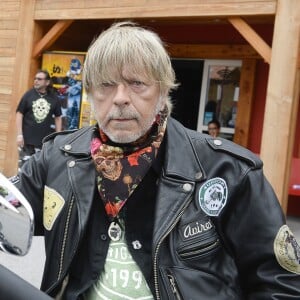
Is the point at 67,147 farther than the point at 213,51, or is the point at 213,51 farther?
the point at 213,51

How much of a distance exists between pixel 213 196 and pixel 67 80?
6.77 meters

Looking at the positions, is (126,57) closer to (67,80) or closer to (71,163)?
(71,163)

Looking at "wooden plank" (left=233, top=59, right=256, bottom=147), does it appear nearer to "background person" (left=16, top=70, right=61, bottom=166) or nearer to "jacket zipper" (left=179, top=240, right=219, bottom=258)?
"background person" (left=16, top=70, right=61, bottom=166)

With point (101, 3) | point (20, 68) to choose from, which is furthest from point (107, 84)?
point (20, 68)

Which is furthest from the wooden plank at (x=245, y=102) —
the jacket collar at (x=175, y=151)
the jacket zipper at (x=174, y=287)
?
the jacket zipper at (x=174, y=287)

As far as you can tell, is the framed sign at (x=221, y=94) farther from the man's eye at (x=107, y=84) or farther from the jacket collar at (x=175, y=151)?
the man's eye at (x=107, y=84)

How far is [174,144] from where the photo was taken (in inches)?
59.8

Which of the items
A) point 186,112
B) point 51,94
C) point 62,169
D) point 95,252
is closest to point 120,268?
point 95,252

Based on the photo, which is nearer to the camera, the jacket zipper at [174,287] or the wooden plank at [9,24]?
the jacket zipper at [174,287]

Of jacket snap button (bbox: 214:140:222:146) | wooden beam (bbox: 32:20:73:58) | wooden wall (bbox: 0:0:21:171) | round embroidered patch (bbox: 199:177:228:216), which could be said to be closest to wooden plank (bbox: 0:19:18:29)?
wooden wall (bbox: 0:0:21:171)

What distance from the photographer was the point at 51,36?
7637mm

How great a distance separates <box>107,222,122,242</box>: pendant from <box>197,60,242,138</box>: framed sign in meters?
7.27

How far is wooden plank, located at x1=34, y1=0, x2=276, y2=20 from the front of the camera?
5.81m

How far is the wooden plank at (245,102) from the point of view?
325 inches
